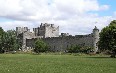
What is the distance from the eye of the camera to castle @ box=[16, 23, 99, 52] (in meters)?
129

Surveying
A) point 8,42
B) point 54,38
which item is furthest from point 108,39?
point 54,38

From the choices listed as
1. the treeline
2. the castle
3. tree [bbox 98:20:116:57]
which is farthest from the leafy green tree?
tree [bbox 98:20:116:57]

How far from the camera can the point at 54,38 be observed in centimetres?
14438

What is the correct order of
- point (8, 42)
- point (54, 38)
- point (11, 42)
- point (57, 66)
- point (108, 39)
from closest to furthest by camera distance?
point (57, 66), point (108, 39), point (11, 42), point (8, 42), point (54, 38)

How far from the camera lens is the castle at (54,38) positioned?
12915cm

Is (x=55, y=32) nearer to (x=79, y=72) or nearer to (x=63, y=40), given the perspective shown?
(x=63, y=40)

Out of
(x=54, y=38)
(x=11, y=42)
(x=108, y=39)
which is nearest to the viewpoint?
(x=108, y=39)

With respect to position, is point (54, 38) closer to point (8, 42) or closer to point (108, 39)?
point (8, 42)

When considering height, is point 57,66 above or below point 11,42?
below

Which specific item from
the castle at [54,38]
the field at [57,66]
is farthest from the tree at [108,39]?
the castle at [54,38]

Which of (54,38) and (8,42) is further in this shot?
(54,38)

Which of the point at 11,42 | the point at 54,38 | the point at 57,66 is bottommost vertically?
the point at 57,66

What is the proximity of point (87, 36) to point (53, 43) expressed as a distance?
18.4 metres

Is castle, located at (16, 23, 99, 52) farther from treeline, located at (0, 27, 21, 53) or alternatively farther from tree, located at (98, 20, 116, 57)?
tree, located at (98, 20, 116, 57)
